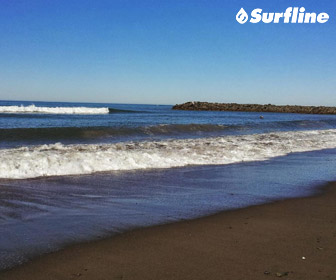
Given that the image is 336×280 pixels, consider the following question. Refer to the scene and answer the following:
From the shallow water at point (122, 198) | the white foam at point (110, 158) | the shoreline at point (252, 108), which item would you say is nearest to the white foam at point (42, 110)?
the white foam at point (110, 158)

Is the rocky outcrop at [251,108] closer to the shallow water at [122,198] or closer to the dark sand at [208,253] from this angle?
the shallow water at [122,198]

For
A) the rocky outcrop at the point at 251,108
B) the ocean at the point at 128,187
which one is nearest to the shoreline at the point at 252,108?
the rocky outcrop at the point at 251,108

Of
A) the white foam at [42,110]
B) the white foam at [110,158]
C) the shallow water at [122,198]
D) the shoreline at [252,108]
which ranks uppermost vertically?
the shoreline at [252,108]

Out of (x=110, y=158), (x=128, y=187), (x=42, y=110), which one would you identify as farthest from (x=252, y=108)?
(x=128, y=187)

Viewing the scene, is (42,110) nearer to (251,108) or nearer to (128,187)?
(128,187)

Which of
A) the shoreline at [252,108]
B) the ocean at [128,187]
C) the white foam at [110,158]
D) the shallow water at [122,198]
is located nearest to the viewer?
the shallow water at [122,198]

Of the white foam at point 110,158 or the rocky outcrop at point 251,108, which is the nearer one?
the white foam at point 110,158

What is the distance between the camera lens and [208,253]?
12.6 feet

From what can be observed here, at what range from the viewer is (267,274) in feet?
11.0

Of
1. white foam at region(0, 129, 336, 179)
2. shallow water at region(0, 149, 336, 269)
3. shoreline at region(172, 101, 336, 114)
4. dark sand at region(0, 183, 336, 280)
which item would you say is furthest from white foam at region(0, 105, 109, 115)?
dark sand at region(0, 183, 336, 280)

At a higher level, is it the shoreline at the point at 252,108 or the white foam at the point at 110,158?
the shoreline at the point at 252,108

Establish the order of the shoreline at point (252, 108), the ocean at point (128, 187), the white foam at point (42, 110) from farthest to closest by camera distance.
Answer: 1. the shoreline at point (252, 108)
2. the white foam at point (42, 110)
3. the ocean at point (128, 187)

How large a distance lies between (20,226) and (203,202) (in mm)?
2784

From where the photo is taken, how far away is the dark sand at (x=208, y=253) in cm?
334
